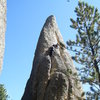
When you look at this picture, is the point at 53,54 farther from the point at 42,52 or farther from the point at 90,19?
the point at 90,19

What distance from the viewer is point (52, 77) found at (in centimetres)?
1819

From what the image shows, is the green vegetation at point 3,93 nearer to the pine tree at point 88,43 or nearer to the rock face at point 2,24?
the pine tree at point 88,43

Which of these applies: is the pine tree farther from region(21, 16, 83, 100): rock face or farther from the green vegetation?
the green vegetation

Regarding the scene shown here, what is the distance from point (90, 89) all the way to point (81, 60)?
2421mm

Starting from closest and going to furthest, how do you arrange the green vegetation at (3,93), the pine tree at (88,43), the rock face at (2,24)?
1. the rock face at (2,24)
2. the pine tree at (88,43)
3. the green vegetation at (3,93)

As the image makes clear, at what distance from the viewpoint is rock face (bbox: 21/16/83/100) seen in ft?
57.2

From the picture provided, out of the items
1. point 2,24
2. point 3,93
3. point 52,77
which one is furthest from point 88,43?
point 3,93

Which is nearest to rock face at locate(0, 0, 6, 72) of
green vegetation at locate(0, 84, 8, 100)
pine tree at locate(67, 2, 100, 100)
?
pine tree at locate(67, 2, 100, 100)

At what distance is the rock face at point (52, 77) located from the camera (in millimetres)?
17438

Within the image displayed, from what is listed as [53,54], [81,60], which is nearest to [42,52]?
[53,54]

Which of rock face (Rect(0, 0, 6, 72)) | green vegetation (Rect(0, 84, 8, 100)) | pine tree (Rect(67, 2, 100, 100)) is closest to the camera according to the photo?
rock face (Rect(0, 0, 6, 72))

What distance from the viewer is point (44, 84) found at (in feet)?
59.3

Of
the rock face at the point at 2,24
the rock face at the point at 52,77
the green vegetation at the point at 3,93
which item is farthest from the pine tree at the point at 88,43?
the green vegetation at the point at 3,93

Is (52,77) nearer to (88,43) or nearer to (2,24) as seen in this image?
(88,43)
